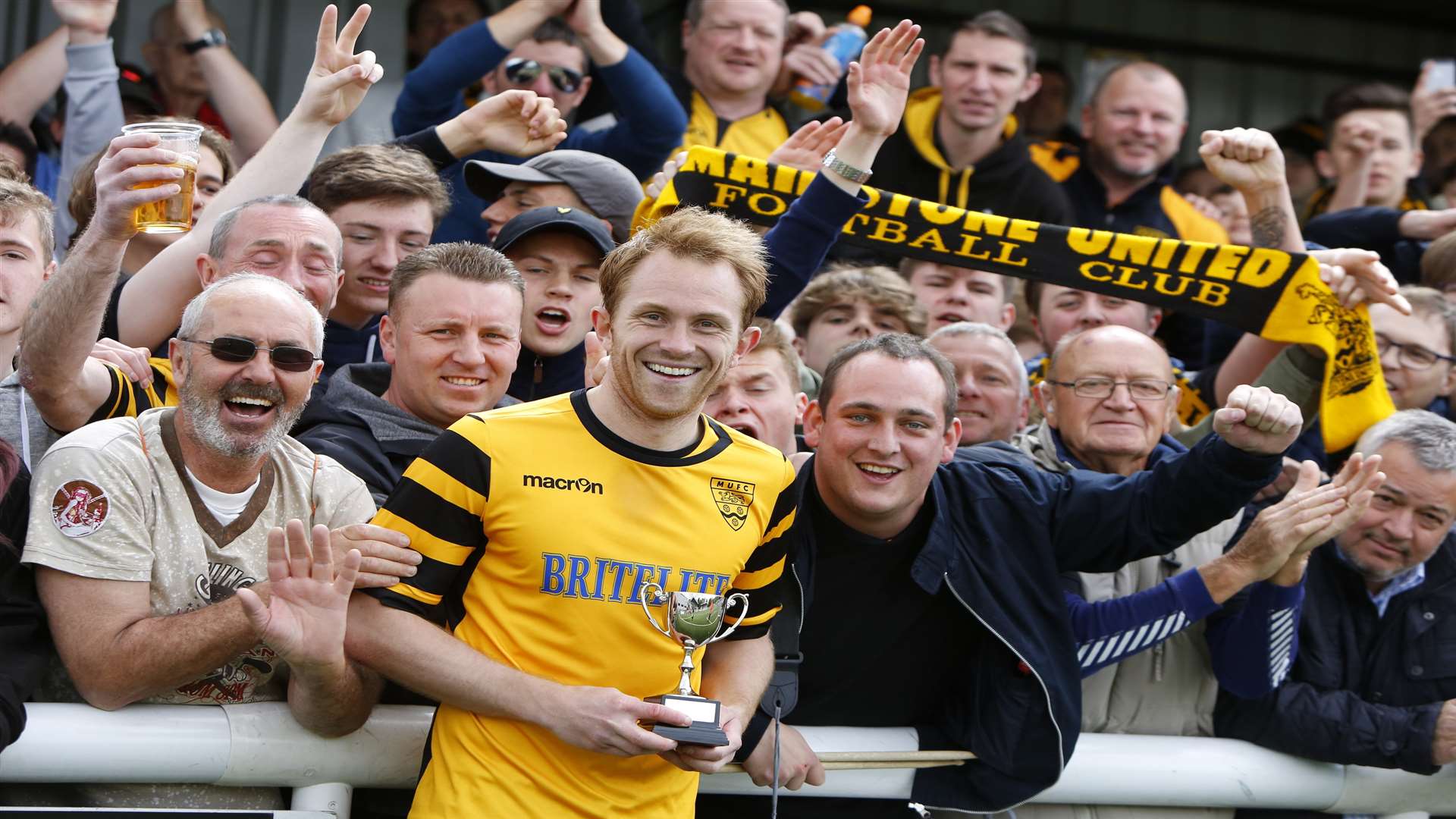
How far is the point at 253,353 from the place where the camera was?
350 centimetres

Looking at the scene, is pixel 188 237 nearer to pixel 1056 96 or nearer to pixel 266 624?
pixel 266 624

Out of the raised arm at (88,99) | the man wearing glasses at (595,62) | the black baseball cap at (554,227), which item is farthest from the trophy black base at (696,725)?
the raised arm at (88,99)

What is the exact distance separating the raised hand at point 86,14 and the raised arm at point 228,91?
717mm

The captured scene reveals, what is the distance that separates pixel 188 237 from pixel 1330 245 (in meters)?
4.89

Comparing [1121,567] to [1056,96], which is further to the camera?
[1056,96]

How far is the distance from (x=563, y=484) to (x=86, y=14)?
3790 millimetres

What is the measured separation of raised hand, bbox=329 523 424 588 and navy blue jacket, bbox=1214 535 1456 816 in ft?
8.21

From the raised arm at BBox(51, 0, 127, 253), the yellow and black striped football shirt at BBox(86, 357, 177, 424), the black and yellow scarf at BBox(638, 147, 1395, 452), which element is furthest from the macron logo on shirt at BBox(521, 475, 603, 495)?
the raised arm at BBox(51, 0, 127, 253)

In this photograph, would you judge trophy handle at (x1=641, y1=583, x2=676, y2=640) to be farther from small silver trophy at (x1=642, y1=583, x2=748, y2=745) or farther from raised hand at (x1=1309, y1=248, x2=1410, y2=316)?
raised hand at (x1=1309, y1=248, x2=1410, y2=316)

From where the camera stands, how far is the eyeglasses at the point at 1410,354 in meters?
5.73

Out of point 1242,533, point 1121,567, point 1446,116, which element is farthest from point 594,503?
point 1446,116

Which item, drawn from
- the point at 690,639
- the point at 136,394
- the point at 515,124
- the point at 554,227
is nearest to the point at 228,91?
the point at 515,124

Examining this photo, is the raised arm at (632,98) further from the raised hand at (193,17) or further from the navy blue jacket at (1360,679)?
the navy blue jacket at (1360,679)

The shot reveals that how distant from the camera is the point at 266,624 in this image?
122 inches
